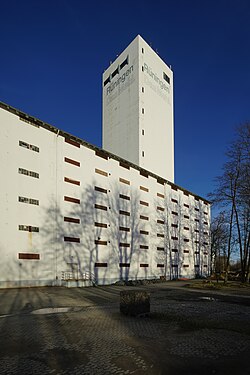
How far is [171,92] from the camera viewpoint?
1827 inches

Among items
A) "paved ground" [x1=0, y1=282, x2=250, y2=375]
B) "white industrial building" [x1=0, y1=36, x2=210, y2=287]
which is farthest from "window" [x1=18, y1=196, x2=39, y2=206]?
"paved ground" [x1=0, y1=282, x2=250, y2=375]

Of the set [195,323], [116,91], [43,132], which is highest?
[116,91]

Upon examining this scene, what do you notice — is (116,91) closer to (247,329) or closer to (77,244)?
(77,244)

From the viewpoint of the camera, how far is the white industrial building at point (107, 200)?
1911 cm

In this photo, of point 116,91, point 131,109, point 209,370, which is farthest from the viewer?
point 116,91

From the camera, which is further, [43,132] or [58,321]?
[43,132]

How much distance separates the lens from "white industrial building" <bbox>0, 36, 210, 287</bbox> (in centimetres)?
1911

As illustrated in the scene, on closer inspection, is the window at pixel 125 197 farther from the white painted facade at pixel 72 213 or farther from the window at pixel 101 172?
the window at pixel 101 172

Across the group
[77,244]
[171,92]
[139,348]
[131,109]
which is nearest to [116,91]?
A: [131,109]

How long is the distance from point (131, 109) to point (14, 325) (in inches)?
1383

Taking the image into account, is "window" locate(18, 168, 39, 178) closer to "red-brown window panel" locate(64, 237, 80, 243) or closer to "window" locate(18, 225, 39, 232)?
"window" locate(18, 225, 39, 232)

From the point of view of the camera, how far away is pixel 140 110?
126 feet

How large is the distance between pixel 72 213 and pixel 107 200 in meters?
4.35

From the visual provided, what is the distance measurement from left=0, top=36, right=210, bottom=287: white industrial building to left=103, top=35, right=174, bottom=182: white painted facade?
0.50 feet
